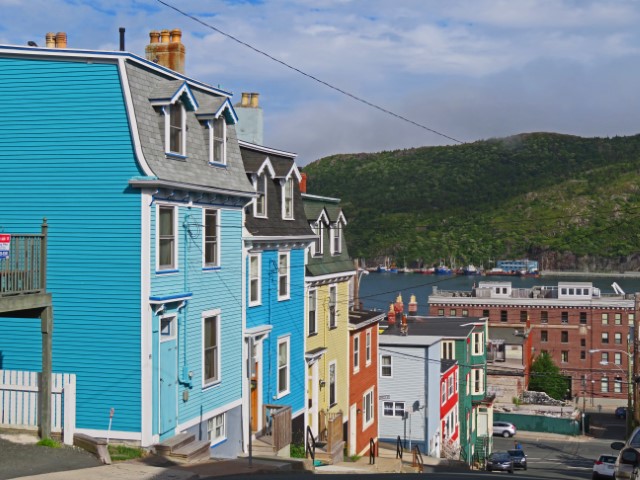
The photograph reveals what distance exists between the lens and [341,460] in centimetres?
3127

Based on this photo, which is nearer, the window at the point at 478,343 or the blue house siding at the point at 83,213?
the blue house siding at the point at 83,213

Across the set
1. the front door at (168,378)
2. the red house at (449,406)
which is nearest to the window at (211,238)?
the front door at (168,378)

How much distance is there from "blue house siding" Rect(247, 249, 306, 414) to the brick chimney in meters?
6.65

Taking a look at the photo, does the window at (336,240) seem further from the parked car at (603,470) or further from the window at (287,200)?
the parked car at (603,470)

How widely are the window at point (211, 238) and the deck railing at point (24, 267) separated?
5144mm

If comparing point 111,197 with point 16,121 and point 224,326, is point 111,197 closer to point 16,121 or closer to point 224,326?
point 16,121

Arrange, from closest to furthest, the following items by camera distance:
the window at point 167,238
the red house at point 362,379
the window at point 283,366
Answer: the window at point 167,238 → the window at point 283,366 → the red house at point 362,379

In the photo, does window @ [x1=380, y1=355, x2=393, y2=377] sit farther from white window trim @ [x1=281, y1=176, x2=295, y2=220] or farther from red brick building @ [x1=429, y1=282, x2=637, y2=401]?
red brick building @ [x1=429, y1=282, x2=637, y2=401]

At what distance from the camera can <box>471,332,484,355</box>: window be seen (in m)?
65.4

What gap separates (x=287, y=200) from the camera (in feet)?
96.4

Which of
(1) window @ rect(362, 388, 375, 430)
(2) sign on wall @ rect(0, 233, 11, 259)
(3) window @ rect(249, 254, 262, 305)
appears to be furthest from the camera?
(1) window @ rect(362, 388, 375, 430)

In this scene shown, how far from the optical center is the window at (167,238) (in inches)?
815

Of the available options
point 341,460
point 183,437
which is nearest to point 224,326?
point 183,437

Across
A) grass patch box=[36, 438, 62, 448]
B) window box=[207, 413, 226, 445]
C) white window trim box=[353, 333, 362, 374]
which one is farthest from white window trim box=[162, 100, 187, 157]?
white window trim box=[353, 333, 362, 374]
